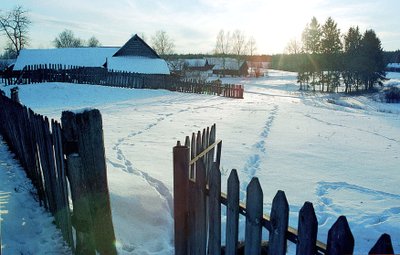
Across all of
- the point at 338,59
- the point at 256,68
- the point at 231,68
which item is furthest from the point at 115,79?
the point at 256,68

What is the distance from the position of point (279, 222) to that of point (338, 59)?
58.8m

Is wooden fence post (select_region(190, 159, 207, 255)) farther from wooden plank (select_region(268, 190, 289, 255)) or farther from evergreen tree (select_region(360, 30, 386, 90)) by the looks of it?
evergreen tree (select_region(360, 30, 386, 90))

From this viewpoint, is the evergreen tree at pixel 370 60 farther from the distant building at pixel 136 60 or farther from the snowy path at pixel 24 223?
the snowy path at pixel 24 223

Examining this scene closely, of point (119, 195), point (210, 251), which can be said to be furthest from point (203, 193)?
point (119, 195)

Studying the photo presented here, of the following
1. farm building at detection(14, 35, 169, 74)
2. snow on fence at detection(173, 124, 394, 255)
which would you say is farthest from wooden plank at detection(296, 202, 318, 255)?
farm building at detection(14, 35, 169, 74)

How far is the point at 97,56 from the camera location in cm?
3622

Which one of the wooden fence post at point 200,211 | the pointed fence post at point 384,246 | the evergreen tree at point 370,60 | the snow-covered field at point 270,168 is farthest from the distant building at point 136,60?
the evergreen tree at point 370,60

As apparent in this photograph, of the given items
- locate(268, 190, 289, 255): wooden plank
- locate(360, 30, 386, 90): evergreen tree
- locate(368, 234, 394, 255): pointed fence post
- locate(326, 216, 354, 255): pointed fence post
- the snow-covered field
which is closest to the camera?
locate(368, 234, 394, 255): pointed fence post

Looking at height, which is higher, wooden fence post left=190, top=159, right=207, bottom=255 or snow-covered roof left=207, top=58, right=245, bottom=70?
snow-covered roof left=207, top=58, right=245, bottom=70

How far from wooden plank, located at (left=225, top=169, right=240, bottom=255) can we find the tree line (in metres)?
54.6

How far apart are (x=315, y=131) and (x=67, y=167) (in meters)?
9.56

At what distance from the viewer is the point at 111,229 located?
111 inches

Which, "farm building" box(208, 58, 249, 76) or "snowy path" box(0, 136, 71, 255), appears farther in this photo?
"farm building" box(208, 58, 249, 76)

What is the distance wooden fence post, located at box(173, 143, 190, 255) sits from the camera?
2.59m
